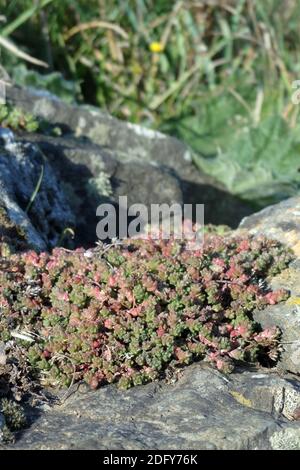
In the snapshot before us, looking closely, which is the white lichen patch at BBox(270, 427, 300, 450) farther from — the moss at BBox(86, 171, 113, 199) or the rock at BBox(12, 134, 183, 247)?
the moss at BBox(86, 171, 113, 199)

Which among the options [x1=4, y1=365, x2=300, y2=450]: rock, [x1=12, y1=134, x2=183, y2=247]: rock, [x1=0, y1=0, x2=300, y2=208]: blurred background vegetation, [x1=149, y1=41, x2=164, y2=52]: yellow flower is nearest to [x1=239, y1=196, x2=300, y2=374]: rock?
[x1=4, y1=365, x2=300, y2=450]: rock

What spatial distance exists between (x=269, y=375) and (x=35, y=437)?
1063 mm

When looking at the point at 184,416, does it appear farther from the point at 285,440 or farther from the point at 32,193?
the point at 32,193

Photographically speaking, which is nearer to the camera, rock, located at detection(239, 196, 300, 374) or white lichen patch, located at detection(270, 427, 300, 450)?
white lichen patch, located at detection(270, 427, 300, 450)

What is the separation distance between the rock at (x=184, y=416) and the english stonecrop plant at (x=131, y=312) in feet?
0.29

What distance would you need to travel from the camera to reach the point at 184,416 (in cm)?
315

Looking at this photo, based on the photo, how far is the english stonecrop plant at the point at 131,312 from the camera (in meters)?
3.43

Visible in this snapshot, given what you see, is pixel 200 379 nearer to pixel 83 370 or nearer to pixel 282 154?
pixel 83 370

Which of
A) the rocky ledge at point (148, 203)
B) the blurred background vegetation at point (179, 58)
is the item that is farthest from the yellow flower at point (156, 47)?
the rocky ledge at point (148, 203)

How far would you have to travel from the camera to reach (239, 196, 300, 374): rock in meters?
3.71

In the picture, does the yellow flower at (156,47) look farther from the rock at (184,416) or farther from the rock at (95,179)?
the rock at (184,416)

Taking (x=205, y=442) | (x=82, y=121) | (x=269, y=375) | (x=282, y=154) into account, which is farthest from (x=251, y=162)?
(x=205, y=442)

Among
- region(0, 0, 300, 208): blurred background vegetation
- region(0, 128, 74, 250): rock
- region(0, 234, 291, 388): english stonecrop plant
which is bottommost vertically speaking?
region(0, 234, 291, 388): english stonecrop plant

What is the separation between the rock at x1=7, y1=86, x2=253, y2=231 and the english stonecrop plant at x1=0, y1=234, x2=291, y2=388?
174cm
